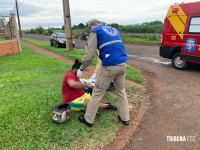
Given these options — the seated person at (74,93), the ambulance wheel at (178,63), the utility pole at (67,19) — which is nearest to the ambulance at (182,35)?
the ambulance wheel at (178,63)

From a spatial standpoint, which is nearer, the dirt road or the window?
the dirt road

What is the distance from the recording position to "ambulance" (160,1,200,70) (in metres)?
7.79

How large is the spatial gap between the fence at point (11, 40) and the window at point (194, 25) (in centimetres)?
842

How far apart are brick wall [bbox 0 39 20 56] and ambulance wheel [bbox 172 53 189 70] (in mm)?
7919

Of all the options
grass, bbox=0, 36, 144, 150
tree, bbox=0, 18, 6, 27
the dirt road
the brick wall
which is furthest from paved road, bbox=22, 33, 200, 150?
tree, bbox=0, 18, 6, 27

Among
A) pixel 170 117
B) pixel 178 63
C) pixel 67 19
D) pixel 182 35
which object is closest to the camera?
pixel 170 117

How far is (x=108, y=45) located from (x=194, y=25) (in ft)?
18.1

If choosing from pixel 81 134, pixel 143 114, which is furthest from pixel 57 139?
pixel 143 114

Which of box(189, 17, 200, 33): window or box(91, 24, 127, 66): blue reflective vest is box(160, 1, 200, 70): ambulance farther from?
box(91, 24, 127, 66): blue reflective vest

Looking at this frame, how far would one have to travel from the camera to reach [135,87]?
20.4 feet

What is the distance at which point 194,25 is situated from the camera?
7.80 metres

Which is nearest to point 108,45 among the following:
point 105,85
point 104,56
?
point 104,56

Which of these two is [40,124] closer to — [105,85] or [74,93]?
[74,93]

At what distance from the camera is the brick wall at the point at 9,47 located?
10672 mm
